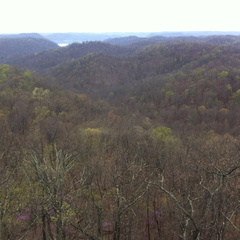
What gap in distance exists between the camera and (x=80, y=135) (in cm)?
3494

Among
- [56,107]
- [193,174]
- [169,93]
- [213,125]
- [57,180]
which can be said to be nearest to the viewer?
[57,180]

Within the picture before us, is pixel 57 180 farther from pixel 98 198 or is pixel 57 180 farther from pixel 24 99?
pixel 24 99

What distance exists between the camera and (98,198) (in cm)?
1986

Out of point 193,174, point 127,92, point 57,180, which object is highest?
point 57,180

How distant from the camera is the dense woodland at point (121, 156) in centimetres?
1352

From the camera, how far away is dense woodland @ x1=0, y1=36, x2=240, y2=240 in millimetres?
13516

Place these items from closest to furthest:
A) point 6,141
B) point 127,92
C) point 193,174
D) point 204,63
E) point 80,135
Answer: point 193,174 < point 6,141 < point 80,135 < point 127,92 < point 204,63

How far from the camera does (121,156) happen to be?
817 inches

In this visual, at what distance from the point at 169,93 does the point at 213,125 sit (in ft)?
129

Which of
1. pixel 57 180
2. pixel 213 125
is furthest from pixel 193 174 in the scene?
pixel 213 125

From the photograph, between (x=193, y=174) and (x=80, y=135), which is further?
(x=80, y=135)

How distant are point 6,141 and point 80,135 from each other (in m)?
10.1

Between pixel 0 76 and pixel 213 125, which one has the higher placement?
pixel 0 76

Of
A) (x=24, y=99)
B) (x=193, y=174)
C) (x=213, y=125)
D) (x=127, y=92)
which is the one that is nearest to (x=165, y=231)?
(x=193, y=174)
